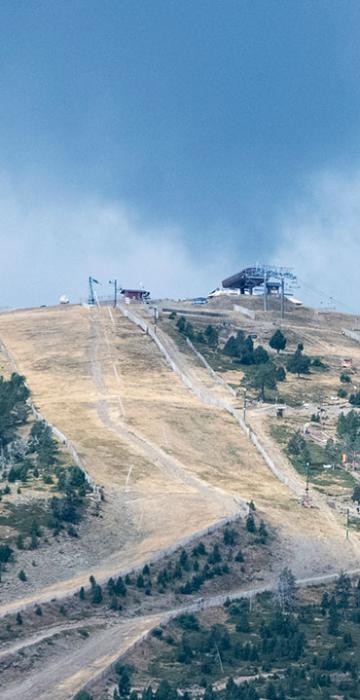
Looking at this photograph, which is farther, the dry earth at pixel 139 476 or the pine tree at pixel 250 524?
the pine tree at pixel 250 524

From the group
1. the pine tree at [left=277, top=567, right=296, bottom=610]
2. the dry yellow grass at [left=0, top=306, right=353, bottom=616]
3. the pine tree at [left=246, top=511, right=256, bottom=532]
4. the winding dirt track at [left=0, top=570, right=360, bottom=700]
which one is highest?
the dry yellow grass at [left=0, top=306, right=353, bottom=616]

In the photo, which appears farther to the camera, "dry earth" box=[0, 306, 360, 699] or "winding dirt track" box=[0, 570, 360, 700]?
"dry earth" box=[0, 306, 360, 699]

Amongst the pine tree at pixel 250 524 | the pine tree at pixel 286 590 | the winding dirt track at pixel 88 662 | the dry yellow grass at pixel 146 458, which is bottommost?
the winding dirt track at pixel 88 662

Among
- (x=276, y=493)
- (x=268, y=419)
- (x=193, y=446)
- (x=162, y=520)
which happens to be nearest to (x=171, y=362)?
(x=268, y=419)

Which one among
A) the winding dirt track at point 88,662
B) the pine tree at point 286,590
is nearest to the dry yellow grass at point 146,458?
the pine tree at point 286,590

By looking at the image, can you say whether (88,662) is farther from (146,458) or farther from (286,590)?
(146,458)

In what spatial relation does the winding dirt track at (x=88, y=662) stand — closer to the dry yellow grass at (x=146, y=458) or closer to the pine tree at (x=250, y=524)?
the dry yellow grass at (x=146, y=458)

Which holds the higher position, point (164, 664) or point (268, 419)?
point (268, 419)

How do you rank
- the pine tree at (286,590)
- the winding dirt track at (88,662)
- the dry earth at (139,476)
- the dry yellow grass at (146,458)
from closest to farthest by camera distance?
the winding dirt track at (88,662)
the dry earth at (139,476)
the pine tree at (286,590)
the dry yellow grass at (146,458)

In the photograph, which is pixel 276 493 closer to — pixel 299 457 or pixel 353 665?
pixel 299 457

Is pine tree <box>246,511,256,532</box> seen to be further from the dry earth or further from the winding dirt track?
the winding dirt track

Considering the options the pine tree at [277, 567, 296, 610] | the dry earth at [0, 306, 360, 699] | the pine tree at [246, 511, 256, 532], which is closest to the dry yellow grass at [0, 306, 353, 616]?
the dry earth at [0, 306, 360, 699]
